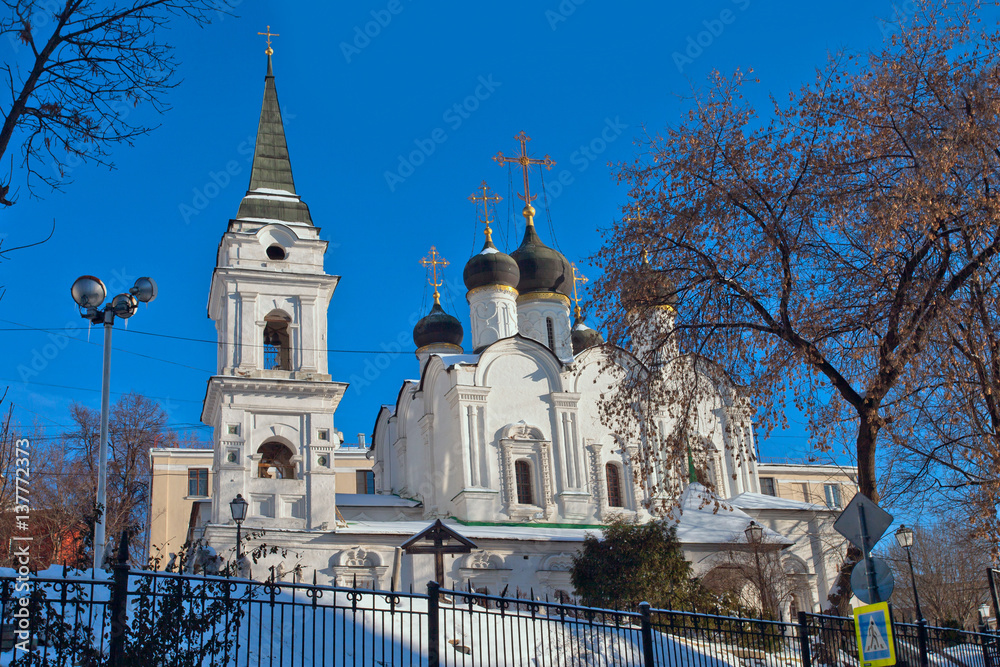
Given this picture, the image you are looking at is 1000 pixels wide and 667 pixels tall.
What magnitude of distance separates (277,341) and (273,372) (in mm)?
1886

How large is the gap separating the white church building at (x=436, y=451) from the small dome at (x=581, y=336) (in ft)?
4.52

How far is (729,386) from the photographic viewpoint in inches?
529

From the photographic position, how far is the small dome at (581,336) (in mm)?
32344

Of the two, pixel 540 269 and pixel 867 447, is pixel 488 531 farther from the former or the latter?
pixel 867 447

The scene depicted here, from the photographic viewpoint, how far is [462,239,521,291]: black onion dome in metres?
30.3

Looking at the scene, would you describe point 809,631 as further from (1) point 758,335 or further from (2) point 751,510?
(2) point 751,510

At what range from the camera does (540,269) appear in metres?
32.0

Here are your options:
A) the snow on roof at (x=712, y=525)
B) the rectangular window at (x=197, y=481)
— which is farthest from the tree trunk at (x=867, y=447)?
the rectangular window at (x=197, y=481)

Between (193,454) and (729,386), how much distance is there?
29552 mm

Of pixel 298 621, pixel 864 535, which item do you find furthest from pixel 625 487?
pixel 864 535

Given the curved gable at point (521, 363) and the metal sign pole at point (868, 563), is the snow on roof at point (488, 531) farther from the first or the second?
the metal sign pole at point (868, 563)

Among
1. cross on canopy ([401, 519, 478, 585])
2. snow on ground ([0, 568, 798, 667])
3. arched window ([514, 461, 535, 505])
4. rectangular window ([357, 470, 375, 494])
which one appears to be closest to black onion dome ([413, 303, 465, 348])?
arched window ([514, 461, 535, 505])

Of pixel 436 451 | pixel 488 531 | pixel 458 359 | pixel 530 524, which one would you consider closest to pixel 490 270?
pixel 458 359

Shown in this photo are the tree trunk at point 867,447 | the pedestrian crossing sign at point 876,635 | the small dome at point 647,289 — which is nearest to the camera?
the pedestrian crossing sign at point 876,635
